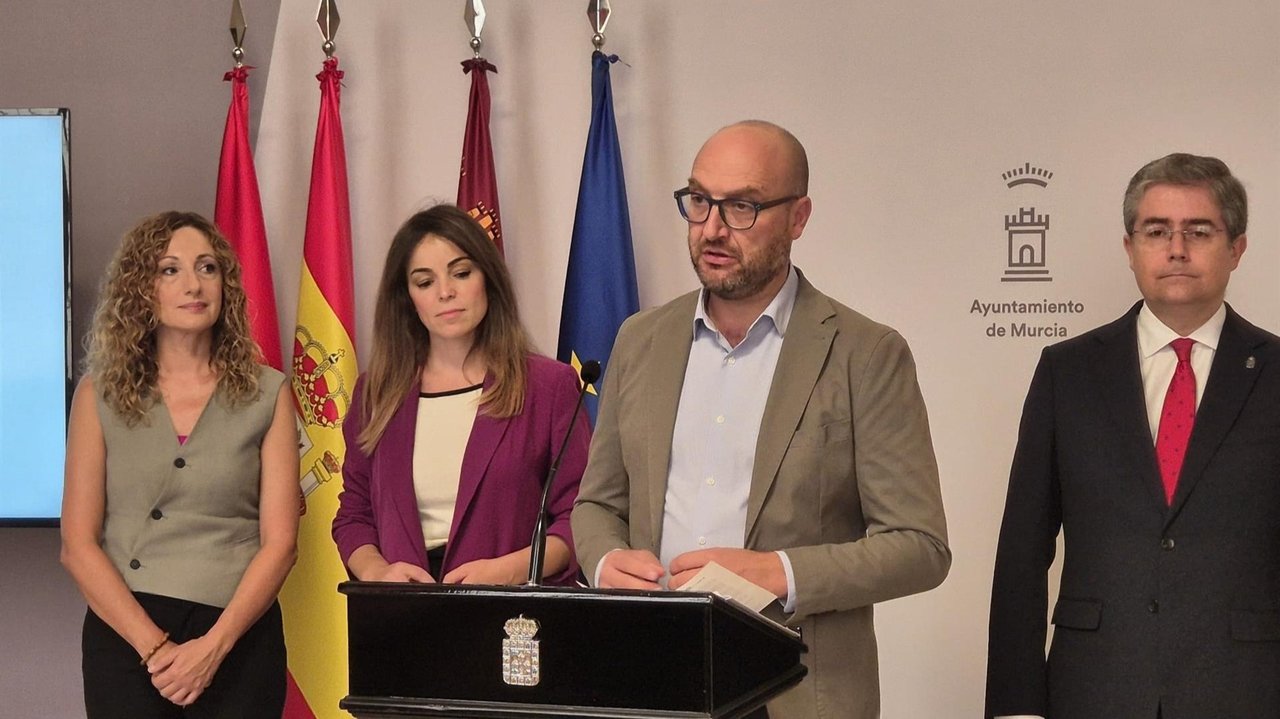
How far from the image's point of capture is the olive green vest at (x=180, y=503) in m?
3.26

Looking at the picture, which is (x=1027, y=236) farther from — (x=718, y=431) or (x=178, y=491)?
(x=178, y=491)

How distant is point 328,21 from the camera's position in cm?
411

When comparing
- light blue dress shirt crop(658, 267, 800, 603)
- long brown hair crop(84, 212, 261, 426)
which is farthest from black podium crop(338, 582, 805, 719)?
long brown hair crop(84, 212, 261, 426)

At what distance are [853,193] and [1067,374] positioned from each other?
138 cm

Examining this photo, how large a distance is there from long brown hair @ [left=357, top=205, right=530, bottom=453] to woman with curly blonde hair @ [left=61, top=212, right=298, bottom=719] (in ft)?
1.25

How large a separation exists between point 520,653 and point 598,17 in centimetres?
269

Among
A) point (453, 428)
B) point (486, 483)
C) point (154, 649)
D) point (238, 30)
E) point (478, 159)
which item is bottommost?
point (154, 649)

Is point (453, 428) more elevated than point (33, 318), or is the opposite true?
point (33, 318)

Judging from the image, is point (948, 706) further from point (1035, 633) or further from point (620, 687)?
point (620, 687)

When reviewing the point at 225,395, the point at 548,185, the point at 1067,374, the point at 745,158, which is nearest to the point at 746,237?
the point at 745,158

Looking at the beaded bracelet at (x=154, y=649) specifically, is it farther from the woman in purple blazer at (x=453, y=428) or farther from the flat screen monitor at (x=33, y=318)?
the flat screen monitor at (x=33, y=318)

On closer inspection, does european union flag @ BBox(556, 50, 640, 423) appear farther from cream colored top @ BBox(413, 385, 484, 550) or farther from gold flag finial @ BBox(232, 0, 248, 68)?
gold flag finial @ BBox(232, 0, 248, 68)

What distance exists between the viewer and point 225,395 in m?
3.37

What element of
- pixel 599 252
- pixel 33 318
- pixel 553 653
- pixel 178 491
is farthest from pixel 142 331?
pixel 553 653
